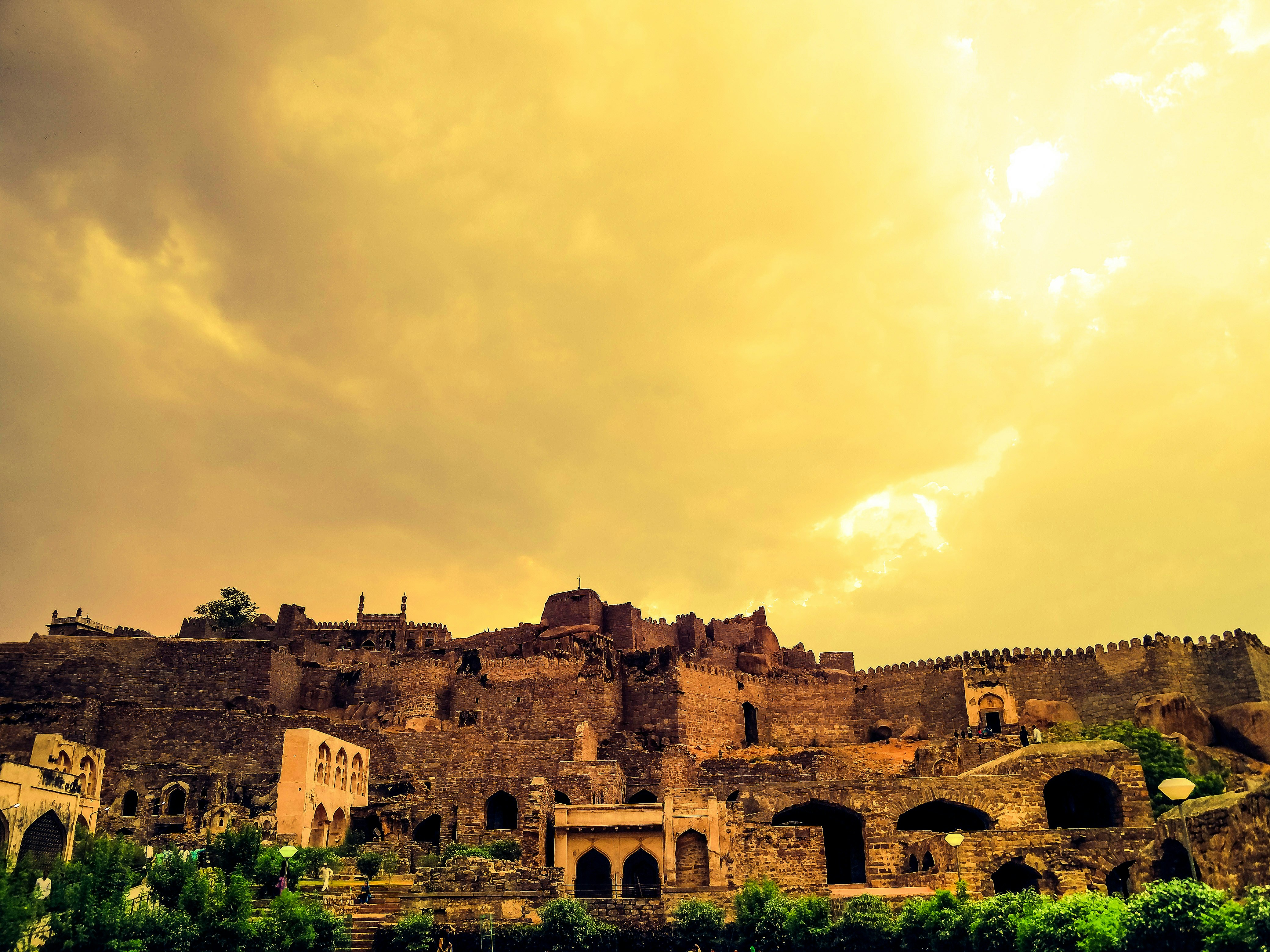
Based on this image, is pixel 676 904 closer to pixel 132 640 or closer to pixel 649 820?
pixel 649 820

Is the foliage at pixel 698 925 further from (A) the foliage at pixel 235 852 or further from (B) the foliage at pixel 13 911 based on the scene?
(B) the foliage at pixel 13 911

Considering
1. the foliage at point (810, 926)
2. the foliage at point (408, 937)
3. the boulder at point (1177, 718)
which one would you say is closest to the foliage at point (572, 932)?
the foliage at point (408, 937)

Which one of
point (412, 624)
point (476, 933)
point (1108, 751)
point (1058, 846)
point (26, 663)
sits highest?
point (412, 624)

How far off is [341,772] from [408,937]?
1086 centimetres

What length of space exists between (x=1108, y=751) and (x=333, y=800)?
78.6 ft

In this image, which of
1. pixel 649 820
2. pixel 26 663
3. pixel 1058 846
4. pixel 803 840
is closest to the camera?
pixel 1058 846

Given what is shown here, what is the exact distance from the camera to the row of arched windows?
3206 centimetres

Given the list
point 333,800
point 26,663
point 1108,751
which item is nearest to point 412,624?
point 26,663

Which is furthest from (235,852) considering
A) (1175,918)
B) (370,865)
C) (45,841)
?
(1175,918)

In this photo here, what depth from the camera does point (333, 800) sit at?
32812mm

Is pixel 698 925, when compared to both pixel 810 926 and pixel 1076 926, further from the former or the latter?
pixel 1076 926

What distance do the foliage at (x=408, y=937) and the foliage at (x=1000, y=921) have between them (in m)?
12.9

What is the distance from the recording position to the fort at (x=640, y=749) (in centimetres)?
2597

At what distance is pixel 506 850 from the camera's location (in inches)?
1144
